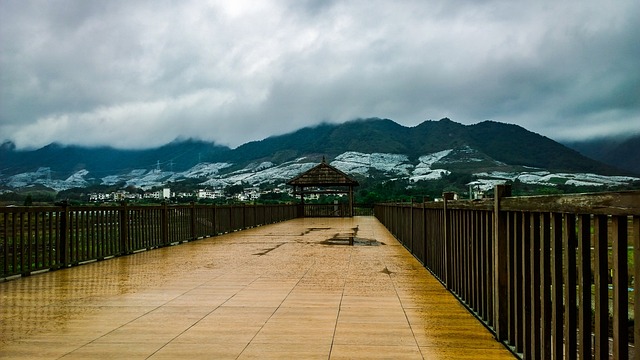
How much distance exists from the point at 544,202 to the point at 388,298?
2675mm

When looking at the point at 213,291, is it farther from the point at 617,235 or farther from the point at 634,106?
the point at 634,106

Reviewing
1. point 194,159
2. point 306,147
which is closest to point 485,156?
point 306,147

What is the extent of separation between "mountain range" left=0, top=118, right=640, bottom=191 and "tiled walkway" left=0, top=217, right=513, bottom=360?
205 feet

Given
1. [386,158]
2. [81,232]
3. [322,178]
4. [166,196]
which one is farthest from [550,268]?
[386,158]

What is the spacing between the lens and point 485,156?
314 feet

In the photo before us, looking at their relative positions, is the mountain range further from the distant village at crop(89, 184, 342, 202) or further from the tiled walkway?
the tiled walkway

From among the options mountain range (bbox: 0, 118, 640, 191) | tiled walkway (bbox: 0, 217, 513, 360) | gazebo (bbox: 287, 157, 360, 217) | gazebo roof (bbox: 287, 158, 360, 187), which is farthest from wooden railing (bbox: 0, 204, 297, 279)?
mountain range (bbox: 0, 118, 640, 191)

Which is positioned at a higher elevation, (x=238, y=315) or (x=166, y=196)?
(x=166, y=196)

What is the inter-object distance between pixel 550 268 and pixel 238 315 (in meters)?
2.55

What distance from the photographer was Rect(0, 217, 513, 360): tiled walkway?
313 centimetres

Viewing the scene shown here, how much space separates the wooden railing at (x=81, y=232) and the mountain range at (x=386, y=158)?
5937 centimetres

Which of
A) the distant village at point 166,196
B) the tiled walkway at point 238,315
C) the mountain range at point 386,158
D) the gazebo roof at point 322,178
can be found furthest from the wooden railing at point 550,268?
the mountain range at point 386,158

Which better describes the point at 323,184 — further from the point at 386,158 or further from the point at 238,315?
the point at 386,158

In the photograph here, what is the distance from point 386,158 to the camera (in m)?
106
